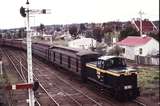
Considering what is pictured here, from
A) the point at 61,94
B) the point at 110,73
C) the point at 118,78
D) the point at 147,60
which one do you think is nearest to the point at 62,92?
the point at 61,94

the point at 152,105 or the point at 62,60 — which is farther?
the point at 62,60

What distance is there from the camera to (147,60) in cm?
4219

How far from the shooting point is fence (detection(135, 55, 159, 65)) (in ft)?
134

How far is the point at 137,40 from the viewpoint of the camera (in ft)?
160

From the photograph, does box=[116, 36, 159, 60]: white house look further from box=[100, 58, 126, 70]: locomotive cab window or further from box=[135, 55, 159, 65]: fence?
box=[100, 58, 126, 70]: locomotive cab window

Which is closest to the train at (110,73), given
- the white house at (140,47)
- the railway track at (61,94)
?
the railway track at (61,94)

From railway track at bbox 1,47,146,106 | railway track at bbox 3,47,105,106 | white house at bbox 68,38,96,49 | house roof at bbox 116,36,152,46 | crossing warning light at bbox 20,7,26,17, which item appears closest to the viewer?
crossing warning light at bbox 20,7,26,17

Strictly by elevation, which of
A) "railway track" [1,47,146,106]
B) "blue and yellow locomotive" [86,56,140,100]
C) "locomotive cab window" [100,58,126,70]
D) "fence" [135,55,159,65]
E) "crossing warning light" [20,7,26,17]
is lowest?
"railway track" [1,47,146,106]

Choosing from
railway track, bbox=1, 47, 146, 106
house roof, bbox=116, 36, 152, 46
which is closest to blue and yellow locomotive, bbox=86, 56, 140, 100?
railway track, bbox=1, 47, 146, 106

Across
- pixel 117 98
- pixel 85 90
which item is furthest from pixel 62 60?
pixel 117 98

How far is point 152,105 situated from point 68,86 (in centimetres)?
887

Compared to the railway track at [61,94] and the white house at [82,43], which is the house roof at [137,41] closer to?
the white house at [82,43]

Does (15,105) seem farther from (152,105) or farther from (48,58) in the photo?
(48,58)

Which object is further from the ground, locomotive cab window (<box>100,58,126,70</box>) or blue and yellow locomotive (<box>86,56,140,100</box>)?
locomotive cab window (<box>100,58,126,70</box>)
